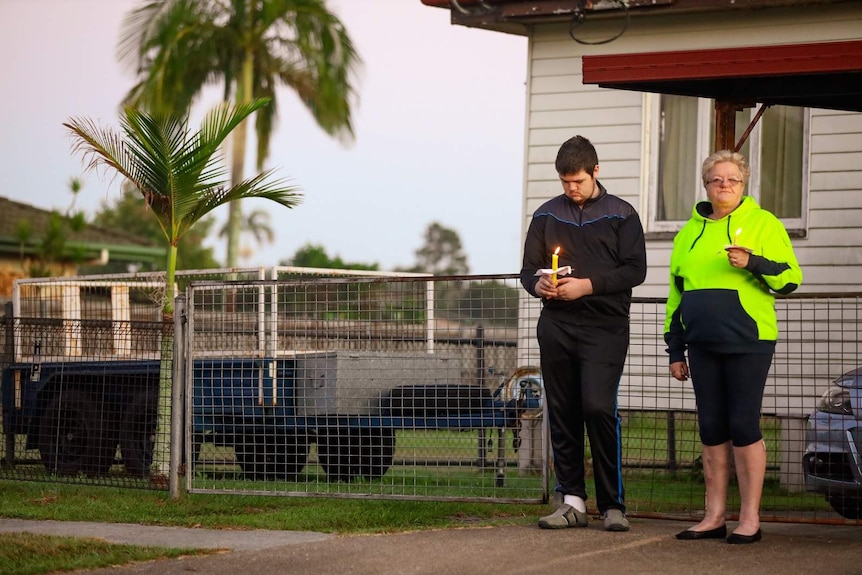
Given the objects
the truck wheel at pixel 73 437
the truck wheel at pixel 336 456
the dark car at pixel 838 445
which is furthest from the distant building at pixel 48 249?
the dark car at pixel 838 445

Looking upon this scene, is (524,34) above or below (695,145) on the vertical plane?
above

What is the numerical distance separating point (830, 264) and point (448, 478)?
461cm

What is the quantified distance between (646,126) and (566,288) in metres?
5.87

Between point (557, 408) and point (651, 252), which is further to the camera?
point (651, 252)

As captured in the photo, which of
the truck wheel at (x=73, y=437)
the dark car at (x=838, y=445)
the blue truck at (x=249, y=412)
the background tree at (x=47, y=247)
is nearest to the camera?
the dark car at (x=838, y=445)

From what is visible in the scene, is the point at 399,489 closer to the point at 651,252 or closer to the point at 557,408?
the point at 557,408

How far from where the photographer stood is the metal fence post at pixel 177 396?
337 inches

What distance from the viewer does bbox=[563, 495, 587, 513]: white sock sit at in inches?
282

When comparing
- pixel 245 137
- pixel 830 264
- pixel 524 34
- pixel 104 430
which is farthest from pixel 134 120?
pixel 245 137

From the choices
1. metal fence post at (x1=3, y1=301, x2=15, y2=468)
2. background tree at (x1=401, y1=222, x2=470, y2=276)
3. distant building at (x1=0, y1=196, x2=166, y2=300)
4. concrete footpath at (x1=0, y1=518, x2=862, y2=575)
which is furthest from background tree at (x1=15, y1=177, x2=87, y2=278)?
background tree at (x1=401, y1=222, x2=470, y2=276)

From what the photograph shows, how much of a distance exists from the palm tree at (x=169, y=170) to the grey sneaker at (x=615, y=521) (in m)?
3.38

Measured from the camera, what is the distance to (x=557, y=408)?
715cm

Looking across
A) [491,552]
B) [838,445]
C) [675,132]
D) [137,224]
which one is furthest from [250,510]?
[137,224]

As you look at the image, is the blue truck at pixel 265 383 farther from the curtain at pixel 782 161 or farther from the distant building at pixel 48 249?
the distant building at pixel 48 249
